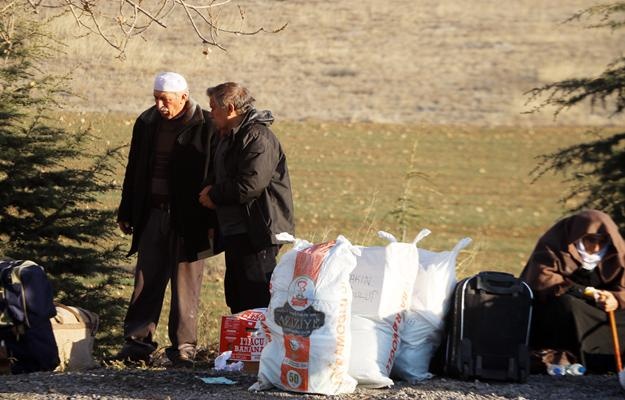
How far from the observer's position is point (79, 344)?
360 inches

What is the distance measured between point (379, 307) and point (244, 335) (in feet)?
3.42

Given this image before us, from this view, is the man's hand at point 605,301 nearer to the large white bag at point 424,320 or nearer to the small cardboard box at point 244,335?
the large white bag at point 424,320

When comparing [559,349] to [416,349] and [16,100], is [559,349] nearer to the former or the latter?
[416,349]

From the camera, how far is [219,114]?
29.1 feet

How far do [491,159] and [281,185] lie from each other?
27.0 meters

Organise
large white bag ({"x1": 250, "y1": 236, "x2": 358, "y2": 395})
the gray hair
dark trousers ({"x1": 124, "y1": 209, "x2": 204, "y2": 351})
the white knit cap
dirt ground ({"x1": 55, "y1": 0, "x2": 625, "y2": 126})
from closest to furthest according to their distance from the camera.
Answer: large white bag ({"x1": 250, "y1": 236, "x2": 358, "y2": 395}) < the gray hair < the white knit cap < dark trousers ({"x1": 124, "y1": 209, "x2": 204, "y2": 351}) < dirt ground ({"x1": 55, "y1": 0, "x2": 625, "y2": 126})

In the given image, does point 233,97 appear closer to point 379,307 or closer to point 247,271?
point 247,271

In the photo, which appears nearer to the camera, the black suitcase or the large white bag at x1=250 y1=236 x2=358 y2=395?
the large white bag at x1=250 y1=236 x2=358 y2=395

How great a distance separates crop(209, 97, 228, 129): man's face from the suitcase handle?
194 centimetres

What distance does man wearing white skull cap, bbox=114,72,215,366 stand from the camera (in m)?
9.16

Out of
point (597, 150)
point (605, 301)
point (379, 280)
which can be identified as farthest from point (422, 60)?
point (379, 280)

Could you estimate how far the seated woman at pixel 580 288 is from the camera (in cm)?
878

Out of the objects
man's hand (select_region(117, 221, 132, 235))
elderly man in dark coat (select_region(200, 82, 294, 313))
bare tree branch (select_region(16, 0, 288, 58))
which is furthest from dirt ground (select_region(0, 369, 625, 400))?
bare tree branch (select_region(16, 0, 288, 58))

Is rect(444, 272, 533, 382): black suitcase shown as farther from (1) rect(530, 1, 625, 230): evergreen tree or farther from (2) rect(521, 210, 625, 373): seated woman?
(1) rect(530, 1, 625, 230): evergreen tree
